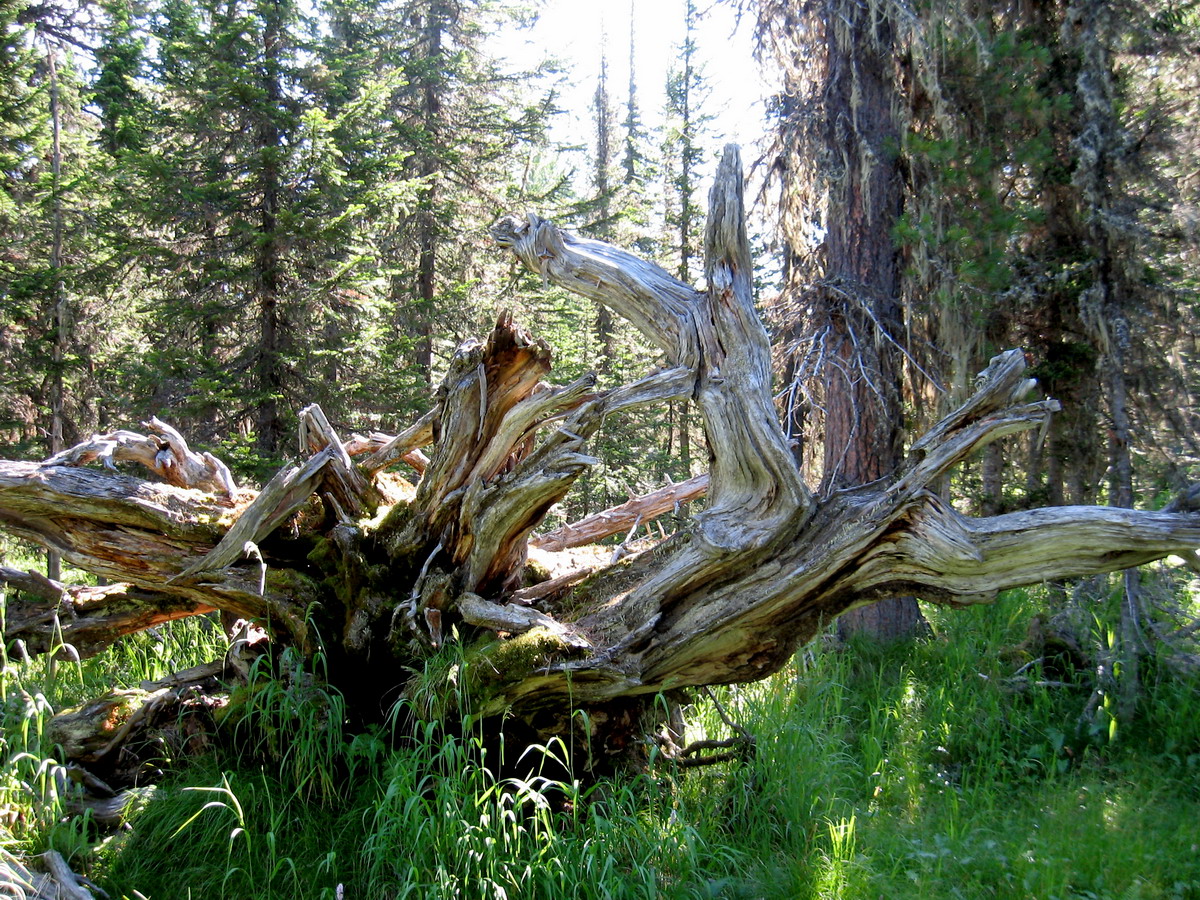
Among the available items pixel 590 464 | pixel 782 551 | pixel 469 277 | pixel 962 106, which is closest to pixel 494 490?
pixel 590 464

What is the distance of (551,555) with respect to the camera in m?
5.30

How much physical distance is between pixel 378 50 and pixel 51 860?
617 inches

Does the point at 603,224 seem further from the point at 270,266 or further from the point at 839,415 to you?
the point at 839,415

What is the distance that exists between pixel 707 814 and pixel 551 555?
2.11 m

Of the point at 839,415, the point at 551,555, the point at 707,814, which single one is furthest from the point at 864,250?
the point at 707,814

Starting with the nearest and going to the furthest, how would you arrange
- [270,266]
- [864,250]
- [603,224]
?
1. [864,250]
2. [270,266]
3. [603,224]

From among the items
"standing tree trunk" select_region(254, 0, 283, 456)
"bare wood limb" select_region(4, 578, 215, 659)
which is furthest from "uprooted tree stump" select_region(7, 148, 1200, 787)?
"standing tree trunk" select_region(254, 0, 283, 456)

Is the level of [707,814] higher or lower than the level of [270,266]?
lower

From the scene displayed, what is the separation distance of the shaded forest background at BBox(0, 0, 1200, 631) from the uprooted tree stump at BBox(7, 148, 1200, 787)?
1.74 ft

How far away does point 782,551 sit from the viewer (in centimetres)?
375

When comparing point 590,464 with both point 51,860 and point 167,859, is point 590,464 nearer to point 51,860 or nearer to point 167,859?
point 167,859

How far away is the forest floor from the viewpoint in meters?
3.18

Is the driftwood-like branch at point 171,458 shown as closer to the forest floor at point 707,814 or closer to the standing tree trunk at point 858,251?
the forest floor at point 707,814

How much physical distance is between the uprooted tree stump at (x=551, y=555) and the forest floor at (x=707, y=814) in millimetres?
457
